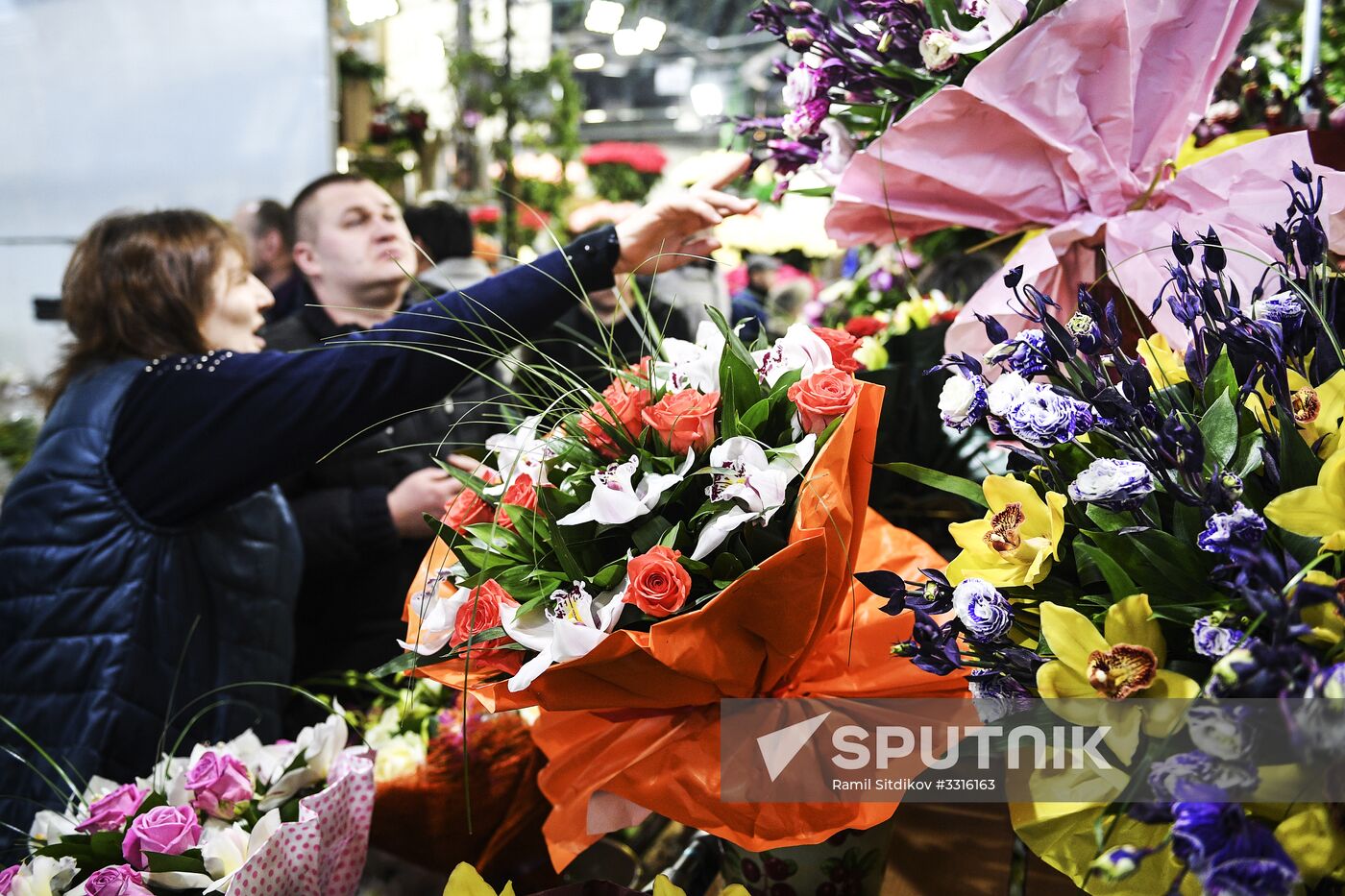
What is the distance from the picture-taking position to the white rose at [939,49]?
0.89m

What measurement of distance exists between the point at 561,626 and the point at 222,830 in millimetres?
362

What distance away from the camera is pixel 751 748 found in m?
0.73

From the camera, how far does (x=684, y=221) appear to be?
116 centimetres

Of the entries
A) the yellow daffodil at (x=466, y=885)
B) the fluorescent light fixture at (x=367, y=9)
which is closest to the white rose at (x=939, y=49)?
the yellow daffodil at (x=466, y=885)

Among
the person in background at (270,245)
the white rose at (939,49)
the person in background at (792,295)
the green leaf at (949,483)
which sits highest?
the white rose at (939,49)

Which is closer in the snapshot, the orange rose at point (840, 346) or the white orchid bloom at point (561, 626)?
the white orchid bloom at point (561, 626)

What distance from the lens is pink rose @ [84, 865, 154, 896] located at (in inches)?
28.8

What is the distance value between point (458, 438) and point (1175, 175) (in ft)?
4.65

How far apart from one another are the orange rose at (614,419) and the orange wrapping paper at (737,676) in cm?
15

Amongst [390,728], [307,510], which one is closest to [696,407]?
[390,728]

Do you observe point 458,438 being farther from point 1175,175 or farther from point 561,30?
point 561,30

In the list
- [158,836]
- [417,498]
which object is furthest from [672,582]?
[417,498]

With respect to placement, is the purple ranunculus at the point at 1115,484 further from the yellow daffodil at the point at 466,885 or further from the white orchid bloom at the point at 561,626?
the yellow daffodil at the point at 466,885

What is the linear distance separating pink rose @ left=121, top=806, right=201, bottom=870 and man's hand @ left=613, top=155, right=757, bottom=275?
25.7 inches
